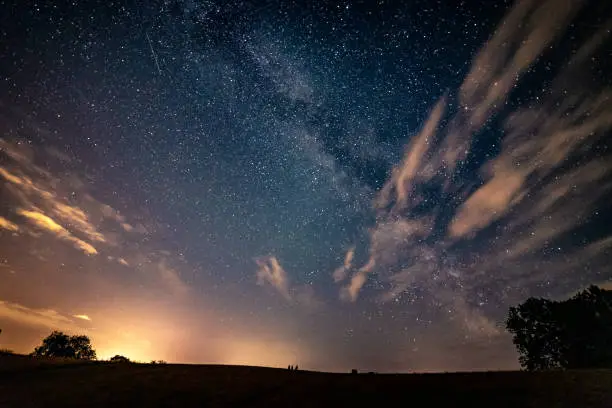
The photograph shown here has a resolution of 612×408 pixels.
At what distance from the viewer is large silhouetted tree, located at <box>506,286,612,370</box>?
37406 mm

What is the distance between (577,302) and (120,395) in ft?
163

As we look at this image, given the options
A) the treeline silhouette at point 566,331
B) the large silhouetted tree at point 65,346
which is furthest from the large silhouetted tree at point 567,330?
the large silhouetted tree at point 65,346

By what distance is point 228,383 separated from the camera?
1320 cm

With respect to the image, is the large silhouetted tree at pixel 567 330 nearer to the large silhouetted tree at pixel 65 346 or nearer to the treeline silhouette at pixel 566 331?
the treeline silhouette at pixel 566 331

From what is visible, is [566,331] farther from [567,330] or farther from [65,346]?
[65,346]

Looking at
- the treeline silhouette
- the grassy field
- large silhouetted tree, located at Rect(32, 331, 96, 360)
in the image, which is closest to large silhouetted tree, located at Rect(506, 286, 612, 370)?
the treeline silhouette

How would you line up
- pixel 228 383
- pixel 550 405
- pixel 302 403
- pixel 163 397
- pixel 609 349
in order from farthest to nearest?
pixel 609 349 → pixel 228 383 → pixel 163 397 → pixel 302 403 → pixel 550 405

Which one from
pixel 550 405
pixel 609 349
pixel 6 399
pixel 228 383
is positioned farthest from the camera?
pixel 609 349

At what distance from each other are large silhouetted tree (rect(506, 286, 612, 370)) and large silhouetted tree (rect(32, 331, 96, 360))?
8668 cm

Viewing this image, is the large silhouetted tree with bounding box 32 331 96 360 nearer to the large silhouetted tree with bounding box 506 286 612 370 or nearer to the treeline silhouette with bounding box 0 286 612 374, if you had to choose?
the treeline silhouette with bounding box 0 286 612 374

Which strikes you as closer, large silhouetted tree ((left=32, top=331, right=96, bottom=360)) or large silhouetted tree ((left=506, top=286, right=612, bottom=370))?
large silhouetted tree ((left=506, top=286, right=612, bottom=370))

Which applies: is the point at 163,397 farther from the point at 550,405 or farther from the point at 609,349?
the point at 609,349

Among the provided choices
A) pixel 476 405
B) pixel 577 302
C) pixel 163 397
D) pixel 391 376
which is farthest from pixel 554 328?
pixel 163 397

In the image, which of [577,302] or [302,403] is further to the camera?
[577,302]
